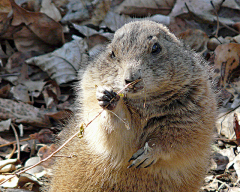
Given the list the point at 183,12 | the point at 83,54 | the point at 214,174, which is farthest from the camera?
the point at 183,12

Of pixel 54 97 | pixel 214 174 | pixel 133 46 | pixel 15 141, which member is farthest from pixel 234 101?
pixel 15 141

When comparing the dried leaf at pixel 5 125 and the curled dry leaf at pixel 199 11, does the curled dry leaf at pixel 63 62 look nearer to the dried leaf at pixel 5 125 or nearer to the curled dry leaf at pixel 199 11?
the dried leaf at pixel 5 125

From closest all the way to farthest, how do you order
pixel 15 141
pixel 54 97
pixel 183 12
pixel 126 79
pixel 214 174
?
pixel 126 79 → pixel 214 174 → pixel 15 141 → pixel 54 97 → pixel 183 12

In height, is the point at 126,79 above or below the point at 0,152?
above

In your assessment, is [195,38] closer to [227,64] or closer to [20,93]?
[227,64]

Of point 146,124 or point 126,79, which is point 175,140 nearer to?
point 146,124
